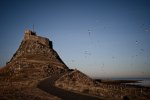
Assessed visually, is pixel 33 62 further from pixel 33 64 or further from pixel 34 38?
pixel 34 38

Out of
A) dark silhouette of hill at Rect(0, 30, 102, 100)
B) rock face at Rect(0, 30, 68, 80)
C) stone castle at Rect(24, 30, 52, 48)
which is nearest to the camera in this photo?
dark silhouette of hill at Rect(0, 30, 102, 100)

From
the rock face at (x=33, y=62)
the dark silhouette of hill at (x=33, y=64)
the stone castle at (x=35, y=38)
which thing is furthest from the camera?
the stone castle at (x=35, y=38)

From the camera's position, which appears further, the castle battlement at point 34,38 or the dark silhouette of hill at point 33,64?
the castle battlement at point 34,38

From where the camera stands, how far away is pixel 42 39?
114 m

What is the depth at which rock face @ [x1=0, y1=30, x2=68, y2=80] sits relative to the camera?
76.6m

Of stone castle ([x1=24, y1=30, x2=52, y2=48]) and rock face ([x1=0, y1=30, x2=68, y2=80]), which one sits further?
stone castle ([x1=24, y1=30, x2=52, y2=48])

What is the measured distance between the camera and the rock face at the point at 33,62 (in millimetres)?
76625

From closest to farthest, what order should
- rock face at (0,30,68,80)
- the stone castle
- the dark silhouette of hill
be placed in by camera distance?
the dark silhouette of hill
rock face at (0,30,68,80)
the stone castle

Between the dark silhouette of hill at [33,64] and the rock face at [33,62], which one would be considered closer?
the dark silhouette of hill at [33,64]

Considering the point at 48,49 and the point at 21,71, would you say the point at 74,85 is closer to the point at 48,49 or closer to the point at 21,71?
the point at 21,71

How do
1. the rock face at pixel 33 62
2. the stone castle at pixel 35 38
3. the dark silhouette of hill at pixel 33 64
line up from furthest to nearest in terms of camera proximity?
the stone castle at pixel 35 38 < the rock face at pixel 33 62 < the dark silhouette of hill at pixel 33 64

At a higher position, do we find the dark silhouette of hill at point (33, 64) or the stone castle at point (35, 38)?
the stone castle at point (35, 38)

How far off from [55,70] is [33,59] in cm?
1605

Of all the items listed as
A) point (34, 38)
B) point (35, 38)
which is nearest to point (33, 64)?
point (35, 38)
